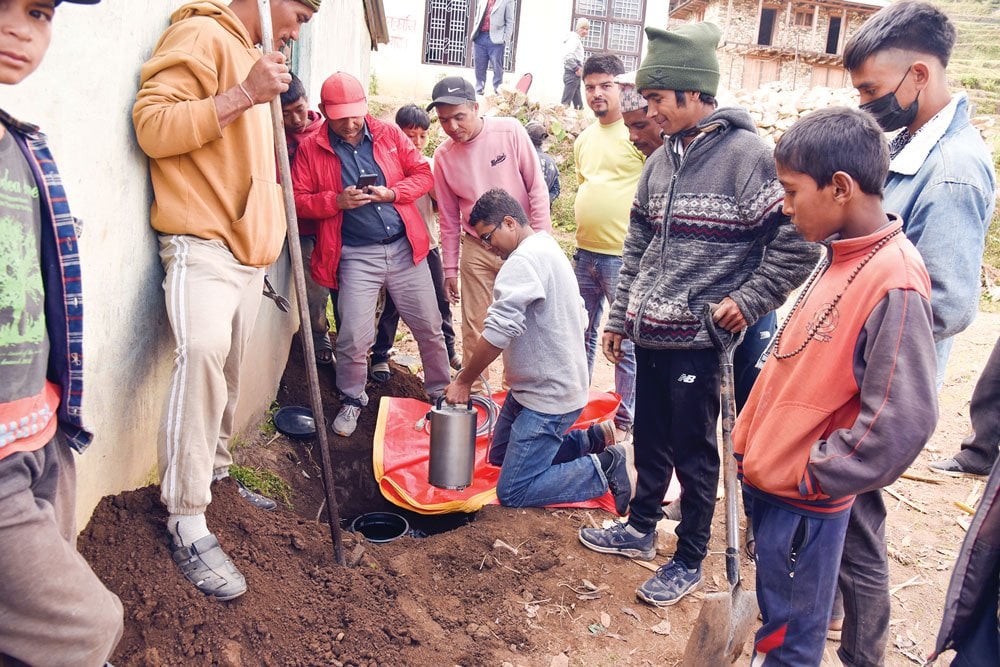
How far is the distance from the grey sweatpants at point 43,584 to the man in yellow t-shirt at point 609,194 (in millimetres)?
3491

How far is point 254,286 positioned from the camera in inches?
121

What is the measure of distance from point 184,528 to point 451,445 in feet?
5.38

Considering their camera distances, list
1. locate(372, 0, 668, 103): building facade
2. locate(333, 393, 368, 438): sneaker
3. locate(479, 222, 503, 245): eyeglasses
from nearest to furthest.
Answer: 1. locate(479, 222, 503, 245): eyeglasses
2. locate(333, 393, 368, 438): sneaker
3. locate(372, 0, 668, 103): building facade

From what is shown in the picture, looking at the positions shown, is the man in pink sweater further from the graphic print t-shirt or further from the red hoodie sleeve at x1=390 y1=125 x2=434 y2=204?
the graphic print t-shirt

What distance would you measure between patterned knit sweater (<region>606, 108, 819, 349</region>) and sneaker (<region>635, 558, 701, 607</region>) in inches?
43.2

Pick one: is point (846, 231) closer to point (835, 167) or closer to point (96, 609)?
point (835, 167)

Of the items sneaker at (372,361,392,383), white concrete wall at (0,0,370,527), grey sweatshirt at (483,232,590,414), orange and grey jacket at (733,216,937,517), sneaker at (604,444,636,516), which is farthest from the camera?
sneaker at (372,361,392,383)

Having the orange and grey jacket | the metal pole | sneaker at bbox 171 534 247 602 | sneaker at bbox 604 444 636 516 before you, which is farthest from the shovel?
sneaker at bbox 171 534 247 602

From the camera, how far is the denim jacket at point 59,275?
1.70 meters

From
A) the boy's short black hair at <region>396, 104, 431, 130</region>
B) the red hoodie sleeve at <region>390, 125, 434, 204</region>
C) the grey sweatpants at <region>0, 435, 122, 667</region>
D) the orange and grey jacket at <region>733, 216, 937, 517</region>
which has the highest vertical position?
the boy's short black hair at <region>396, 104, 431, 130</region>

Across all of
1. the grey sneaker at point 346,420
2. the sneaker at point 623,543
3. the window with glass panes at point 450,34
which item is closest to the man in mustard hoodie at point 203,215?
the sneaker at point 623,543

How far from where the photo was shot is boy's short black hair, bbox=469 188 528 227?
375cm

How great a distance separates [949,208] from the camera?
8.03ft

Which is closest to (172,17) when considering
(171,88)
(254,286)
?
(171,88)
